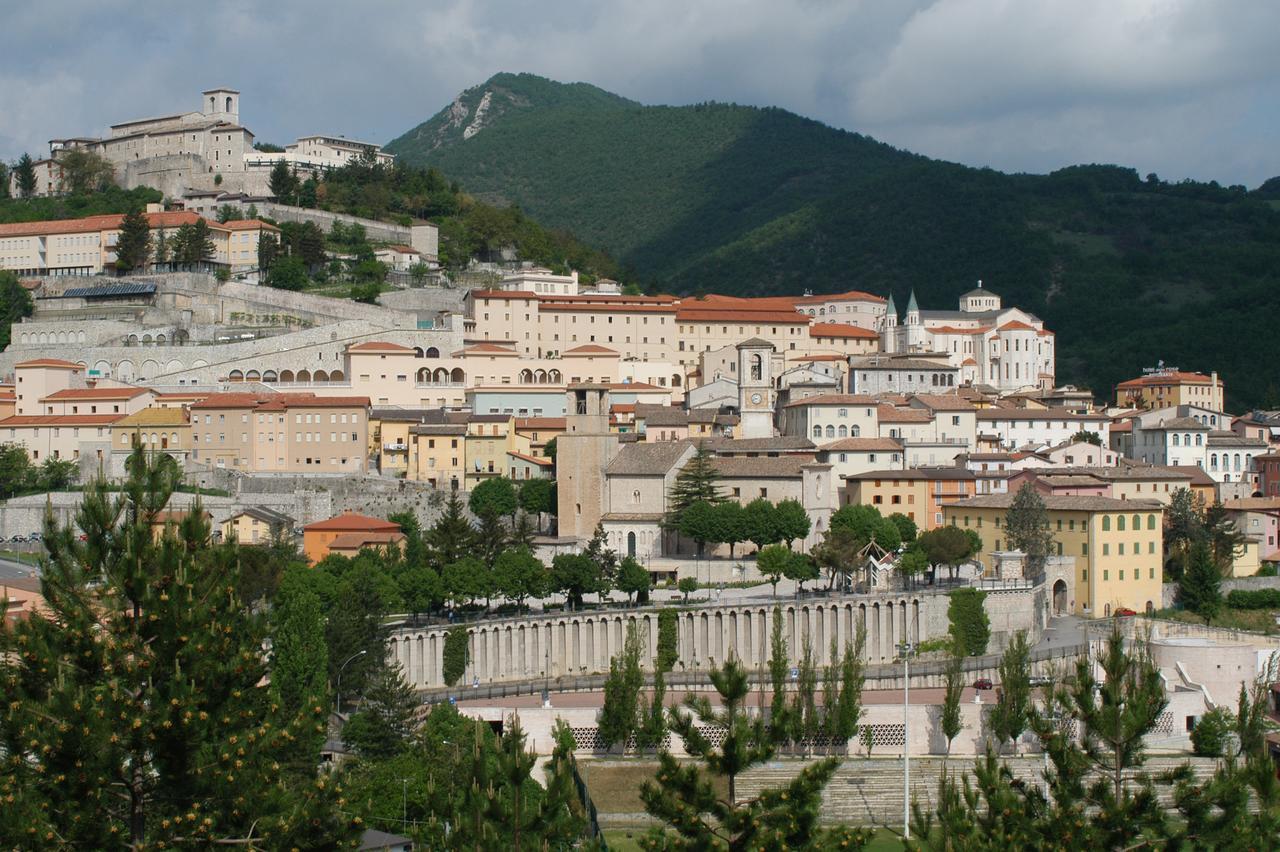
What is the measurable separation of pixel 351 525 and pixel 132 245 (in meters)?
38.1

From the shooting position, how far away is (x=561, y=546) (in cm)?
5831

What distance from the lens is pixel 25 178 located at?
4432 inches

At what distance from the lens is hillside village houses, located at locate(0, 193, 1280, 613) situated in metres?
60.4

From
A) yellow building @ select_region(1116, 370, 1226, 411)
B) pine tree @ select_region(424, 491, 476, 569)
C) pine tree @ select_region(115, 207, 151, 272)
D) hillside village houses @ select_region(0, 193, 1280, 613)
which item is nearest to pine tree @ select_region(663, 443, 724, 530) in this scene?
hillside village houses @ select_region(0, 193, 1280, 613)

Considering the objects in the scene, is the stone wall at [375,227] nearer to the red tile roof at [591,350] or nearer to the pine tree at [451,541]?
the red tile roof at [591,350]

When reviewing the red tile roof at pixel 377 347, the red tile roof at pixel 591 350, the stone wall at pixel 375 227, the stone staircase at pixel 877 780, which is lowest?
the stone staircase at pixel 877 780

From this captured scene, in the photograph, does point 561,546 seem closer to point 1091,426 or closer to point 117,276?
point 1091,426

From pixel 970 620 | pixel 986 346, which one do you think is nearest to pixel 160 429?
pixel 970 620

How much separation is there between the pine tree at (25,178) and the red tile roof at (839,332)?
2216 inches

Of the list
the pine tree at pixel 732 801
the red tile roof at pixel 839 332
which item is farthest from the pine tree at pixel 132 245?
the pine tree at pixel 732 801

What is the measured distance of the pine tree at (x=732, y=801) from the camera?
18375 millimetres

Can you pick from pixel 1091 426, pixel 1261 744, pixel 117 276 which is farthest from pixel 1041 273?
pixel 1261 744

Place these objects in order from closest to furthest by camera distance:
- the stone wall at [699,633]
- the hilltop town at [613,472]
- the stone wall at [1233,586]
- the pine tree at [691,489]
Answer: the hilltop town at [613,472] → the stone wall at [699,633] → the pine tree at [691,489] → the stone wall at [1233,586]

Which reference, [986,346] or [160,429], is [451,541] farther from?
[986,346]
